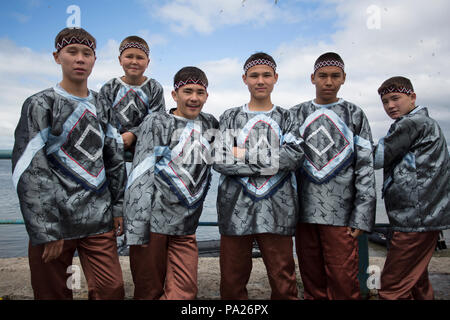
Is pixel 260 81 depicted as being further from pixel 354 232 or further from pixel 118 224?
pixel 118 224

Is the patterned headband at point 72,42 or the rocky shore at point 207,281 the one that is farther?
the rocky shore at point 207,281

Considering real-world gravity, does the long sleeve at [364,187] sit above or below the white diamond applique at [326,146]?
below

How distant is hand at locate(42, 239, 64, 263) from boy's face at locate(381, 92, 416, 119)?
2.39 m

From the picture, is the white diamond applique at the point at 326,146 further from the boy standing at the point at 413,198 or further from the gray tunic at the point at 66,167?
the gray tunic at the point at 66,167

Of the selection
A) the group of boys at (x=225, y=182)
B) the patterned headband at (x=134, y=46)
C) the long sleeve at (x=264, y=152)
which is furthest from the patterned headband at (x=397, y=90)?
the patterned headband at (x=134, y=46)

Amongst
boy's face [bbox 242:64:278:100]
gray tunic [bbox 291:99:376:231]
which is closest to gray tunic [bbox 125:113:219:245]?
boy's face [bbox 242:64:278:100]

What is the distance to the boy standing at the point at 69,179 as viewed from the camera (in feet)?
5.41

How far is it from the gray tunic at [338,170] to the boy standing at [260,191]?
0.58 feet

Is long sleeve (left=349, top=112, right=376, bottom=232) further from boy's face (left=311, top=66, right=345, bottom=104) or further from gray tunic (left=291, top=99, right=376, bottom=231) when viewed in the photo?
boy's face (left=311, top=66, right=345, bottom=104)

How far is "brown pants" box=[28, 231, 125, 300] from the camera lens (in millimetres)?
1729

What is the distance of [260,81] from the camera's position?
6.86 feet

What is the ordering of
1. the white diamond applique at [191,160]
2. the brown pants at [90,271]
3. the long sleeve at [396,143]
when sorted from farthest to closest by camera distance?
the long sleeve at [396,143], the white diamond applique at [191,160], the brown pants at [90,271]

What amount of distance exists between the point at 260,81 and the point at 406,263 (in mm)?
1598

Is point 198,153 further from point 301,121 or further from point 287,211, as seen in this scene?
point 301,121
